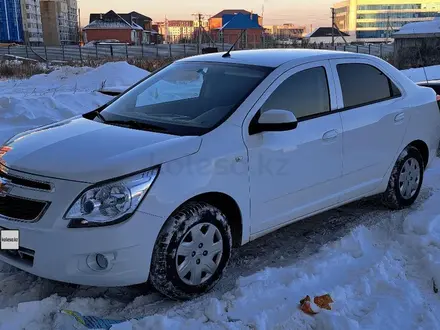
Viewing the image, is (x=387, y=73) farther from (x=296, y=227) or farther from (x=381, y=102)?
(x=296, y=227)

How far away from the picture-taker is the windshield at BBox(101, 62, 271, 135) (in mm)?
3723

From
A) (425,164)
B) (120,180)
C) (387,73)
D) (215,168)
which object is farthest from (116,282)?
(425,164)

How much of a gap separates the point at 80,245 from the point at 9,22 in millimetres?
73891

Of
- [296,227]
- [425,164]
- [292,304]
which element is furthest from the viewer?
[425,164]

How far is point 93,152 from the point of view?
322 cm

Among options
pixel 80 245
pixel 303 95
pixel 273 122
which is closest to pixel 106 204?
pixel 80 245

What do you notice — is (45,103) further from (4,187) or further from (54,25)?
(54,25)

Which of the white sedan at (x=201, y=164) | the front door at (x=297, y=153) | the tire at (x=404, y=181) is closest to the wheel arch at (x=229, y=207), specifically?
the white sedan at (x=201, y=164)

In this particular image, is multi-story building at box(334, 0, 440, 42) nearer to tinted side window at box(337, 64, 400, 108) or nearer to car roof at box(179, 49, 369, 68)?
tinted side window at box(337, 64, 400, 108)

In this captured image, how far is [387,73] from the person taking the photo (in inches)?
196

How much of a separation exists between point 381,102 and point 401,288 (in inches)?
78.3

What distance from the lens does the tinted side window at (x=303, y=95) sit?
155 inches

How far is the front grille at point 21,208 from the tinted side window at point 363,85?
2.70m

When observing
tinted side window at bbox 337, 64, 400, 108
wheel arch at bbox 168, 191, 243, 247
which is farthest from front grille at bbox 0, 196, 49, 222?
tinted side window at bbox 337, 64, 400, 108
